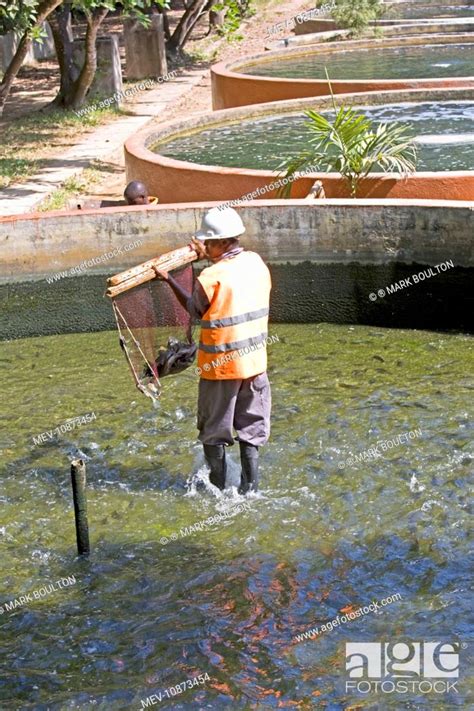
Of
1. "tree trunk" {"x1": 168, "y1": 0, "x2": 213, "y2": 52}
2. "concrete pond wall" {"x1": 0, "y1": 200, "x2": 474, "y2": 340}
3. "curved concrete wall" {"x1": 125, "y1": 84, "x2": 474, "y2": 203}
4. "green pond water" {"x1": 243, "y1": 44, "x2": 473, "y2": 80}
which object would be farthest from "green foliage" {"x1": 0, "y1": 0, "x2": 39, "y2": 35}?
"tree trunk" {"x1": 168, "y1": 0, "x2": 213, "y2": 52}

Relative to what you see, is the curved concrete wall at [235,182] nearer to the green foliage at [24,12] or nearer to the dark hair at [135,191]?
the dark hair at [135,191]

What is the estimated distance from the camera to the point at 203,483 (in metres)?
7.53

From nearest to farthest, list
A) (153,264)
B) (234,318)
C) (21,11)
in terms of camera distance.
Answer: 1. (234,318)
2. (153,264)
3. (21,11)

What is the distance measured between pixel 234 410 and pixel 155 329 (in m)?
0.92

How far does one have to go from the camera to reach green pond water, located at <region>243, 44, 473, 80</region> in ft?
62.4

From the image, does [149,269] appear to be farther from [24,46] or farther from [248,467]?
[24,46]

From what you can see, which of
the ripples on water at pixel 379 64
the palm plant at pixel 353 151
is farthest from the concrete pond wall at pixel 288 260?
the ripples on water at pixel 379 64

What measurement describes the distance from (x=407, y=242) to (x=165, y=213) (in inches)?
85.7

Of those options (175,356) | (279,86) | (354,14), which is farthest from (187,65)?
(175,356)

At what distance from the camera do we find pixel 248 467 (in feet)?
23.4

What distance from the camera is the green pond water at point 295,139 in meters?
13.1

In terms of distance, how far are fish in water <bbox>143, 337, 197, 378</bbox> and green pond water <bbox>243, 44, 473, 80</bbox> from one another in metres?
12.4

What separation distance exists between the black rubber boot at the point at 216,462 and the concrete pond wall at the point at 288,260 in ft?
12.0

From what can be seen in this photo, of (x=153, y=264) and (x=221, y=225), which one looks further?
(x=153, y=264)
